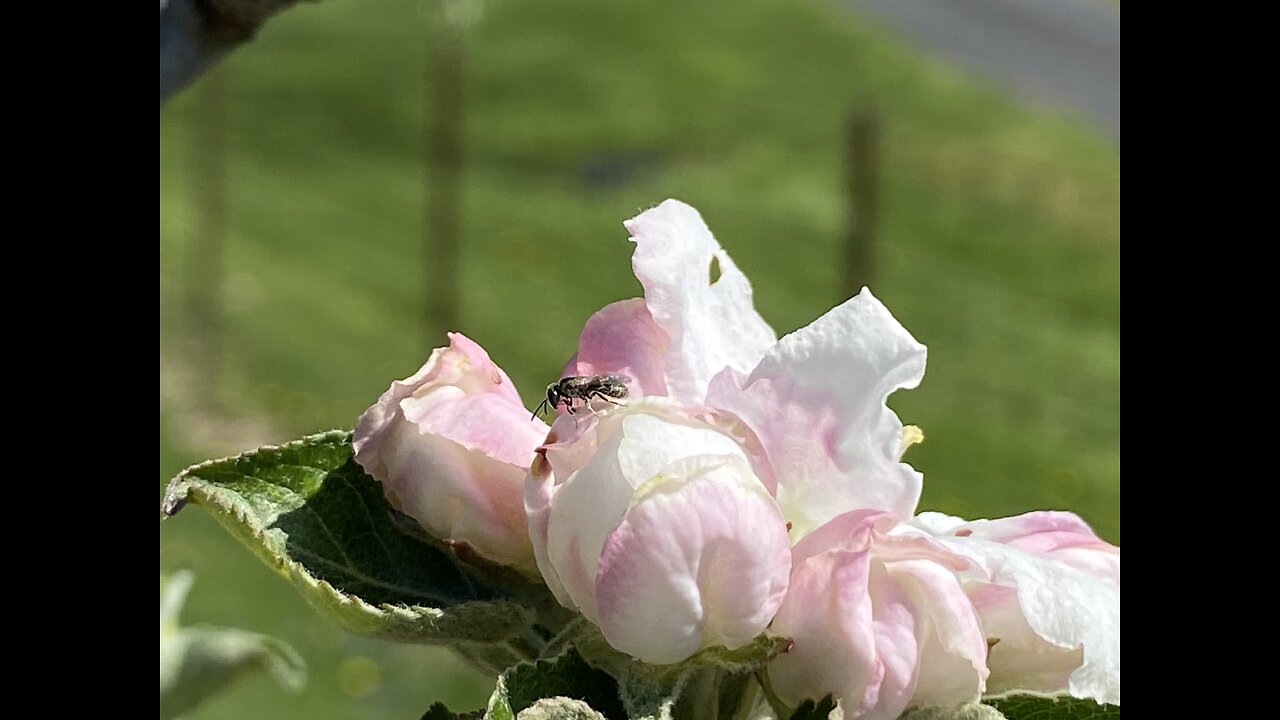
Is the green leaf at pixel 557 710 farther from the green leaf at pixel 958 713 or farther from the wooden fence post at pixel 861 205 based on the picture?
the wooden fence post at pixel 861 205

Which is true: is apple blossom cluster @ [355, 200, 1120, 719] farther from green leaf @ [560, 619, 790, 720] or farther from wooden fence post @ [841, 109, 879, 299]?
wooden fence post @ [841, 109, 879, 299]

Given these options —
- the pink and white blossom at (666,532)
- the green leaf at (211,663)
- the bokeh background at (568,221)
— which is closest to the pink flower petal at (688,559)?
the pink and white blossom at (666,532)

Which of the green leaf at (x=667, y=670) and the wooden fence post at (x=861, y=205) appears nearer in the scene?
the green leaf at (x=667, y=670)

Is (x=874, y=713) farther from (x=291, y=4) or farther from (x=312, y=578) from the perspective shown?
(x=291, y=4)

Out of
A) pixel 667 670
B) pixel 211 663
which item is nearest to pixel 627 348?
pixel 667 670

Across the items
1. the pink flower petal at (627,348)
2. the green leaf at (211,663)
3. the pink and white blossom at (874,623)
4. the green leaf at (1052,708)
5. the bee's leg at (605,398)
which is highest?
the pink flower petal at (627,348)

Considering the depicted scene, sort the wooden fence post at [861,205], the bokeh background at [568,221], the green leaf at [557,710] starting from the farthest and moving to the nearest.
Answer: the bokeh background at [568,221] < the wooden fence post at [861,205] < the green leaf at [557,710]

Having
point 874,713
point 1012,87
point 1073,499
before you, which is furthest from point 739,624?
point 1012,87
